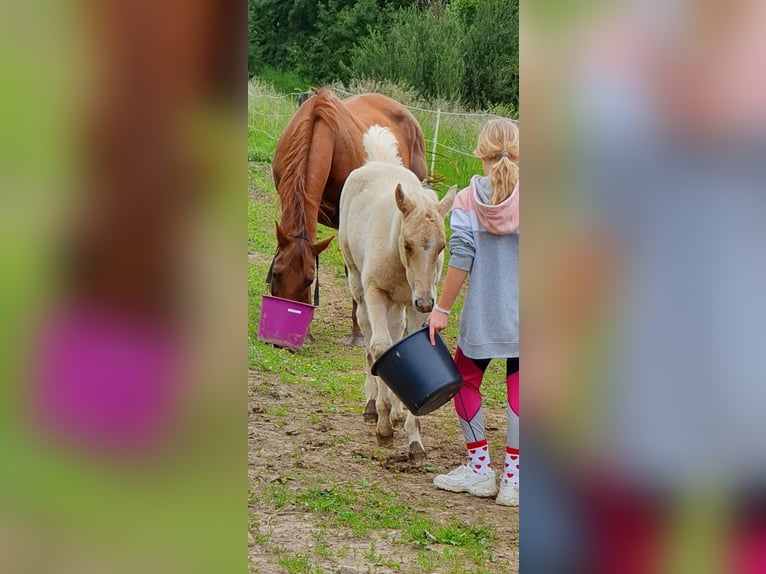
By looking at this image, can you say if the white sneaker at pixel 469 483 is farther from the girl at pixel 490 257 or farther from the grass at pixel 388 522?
the grass at pixel 388 522

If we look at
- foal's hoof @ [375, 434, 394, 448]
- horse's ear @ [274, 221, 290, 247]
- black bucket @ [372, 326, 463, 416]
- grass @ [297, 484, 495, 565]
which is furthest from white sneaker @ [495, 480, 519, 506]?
horse's ear @ [274, 221, 290, 247]

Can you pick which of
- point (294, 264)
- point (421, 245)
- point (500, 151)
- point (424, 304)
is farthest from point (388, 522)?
point (294, 264)

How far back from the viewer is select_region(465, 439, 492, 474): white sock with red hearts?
423 centimetres

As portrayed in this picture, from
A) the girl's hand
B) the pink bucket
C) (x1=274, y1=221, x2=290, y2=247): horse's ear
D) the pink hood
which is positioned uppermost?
the pink hood

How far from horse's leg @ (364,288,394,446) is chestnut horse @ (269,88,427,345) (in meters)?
1.82

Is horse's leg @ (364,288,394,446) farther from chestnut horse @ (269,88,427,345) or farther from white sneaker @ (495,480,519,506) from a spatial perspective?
chestnut horse @ (269,88,427,345)

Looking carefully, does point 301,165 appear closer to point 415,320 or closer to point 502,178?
point 415,320

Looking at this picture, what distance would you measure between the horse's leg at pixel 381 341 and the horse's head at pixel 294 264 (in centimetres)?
187

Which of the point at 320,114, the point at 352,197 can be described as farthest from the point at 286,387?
the point at 320,114

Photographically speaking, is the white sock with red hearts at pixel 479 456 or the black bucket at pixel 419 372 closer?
the black bucket at pixel 419 372

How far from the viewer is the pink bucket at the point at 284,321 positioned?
6590 mm
